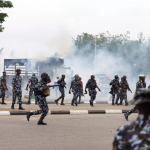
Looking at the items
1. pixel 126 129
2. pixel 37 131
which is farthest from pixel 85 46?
pixel 126 129

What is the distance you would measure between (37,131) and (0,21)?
1467 cm

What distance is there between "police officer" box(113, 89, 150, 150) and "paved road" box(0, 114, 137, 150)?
143 inches

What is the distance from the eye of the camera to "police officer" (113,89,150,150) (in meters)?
2.63

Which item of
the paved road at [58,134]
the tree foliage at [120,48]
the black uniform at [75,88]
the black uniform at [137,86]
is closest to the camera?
the paved road at [58,134]

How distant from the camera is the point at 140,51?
42.0 meters

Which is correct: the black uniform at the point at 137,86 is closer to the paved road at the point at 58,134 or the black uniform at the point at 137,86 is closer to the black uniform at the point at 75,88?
the paved road at the point at 58,134

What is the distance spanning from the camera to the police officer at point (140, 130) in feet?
8.62

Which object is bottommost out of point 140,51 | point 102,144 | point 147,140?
point 102,144

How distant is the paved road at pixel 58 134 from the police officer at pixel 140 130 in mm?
3638

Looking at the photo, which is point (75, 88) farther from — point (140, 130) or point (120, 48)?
point (120, 48)

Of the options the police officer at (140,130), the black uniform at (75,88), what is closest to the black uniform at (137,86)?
the black uniform at (75,88)

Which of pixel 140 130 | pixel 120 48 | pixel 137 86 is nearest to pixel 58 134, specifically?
pixel 137 86

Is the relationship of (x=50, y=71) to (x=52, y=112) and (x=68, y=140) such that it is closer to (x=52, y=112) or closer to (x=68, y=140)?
(x=52, y=112)

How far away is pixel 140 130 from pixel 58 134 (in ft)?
17.0
